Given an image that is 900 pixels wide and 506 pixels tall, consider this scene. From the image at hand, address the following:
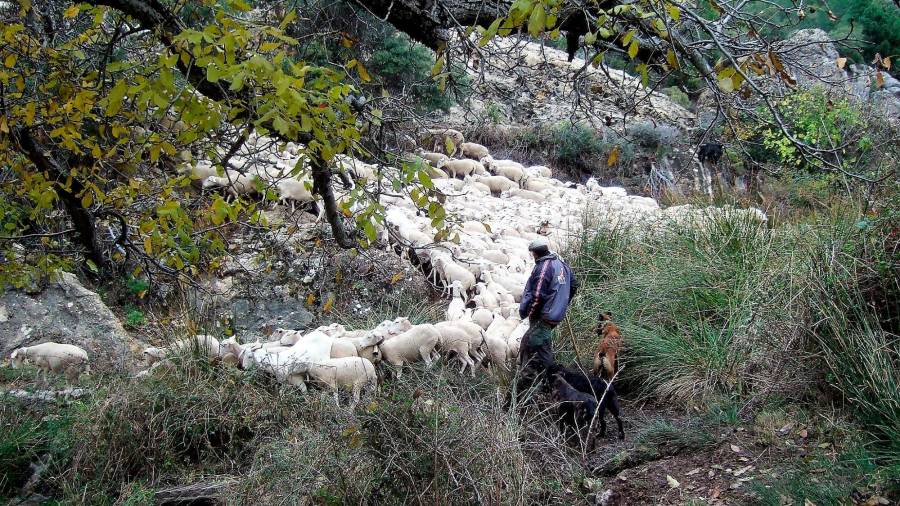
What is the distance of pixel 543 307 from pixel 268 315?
498cm

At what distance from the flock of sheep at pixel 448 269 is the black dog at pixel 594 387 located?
1064 millimetres

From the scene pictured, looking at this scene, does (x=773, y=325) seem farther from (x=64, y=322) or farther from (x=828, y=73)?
(x=828, y=73)

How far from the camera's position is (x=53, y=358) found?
7945 millimetres

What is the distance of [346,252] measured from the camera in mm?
11594

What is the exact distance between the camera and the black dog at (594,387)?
6.92 metres

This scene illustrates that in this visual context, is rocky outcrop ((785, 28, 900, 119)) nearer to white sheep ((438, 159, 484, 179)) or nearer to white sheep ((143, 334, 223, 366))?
white sheep ((143, 334, 223, 366))

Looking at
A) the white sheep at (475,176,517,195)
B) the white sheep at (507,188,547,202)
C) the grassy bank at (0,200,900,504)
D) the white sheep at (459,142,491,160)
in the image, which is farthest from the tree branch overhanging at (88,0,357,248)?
the white sheep at (459,142,491,160)

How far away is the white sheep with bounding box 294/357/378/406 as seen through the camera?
23.6 ft

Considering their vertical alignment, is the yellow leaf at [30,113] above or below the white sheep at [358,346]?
above

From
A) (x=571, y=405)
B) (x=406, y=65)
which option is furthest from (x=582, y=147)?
(x=571, y=405)

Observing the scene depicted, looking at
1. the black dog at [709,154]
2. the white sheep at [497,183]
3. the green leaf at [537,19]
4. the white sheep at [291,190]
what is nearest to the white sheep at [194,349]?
the white sheep at [291,190]

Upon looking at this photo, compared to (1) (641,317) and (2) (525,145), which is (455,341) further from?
(2) (525,145)

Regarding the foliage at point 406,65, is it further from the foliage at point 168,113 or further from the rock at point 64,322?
the foliage at point 168,113

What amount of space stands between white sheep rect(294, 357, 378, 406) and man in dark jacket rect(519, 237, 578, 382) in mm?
1717
